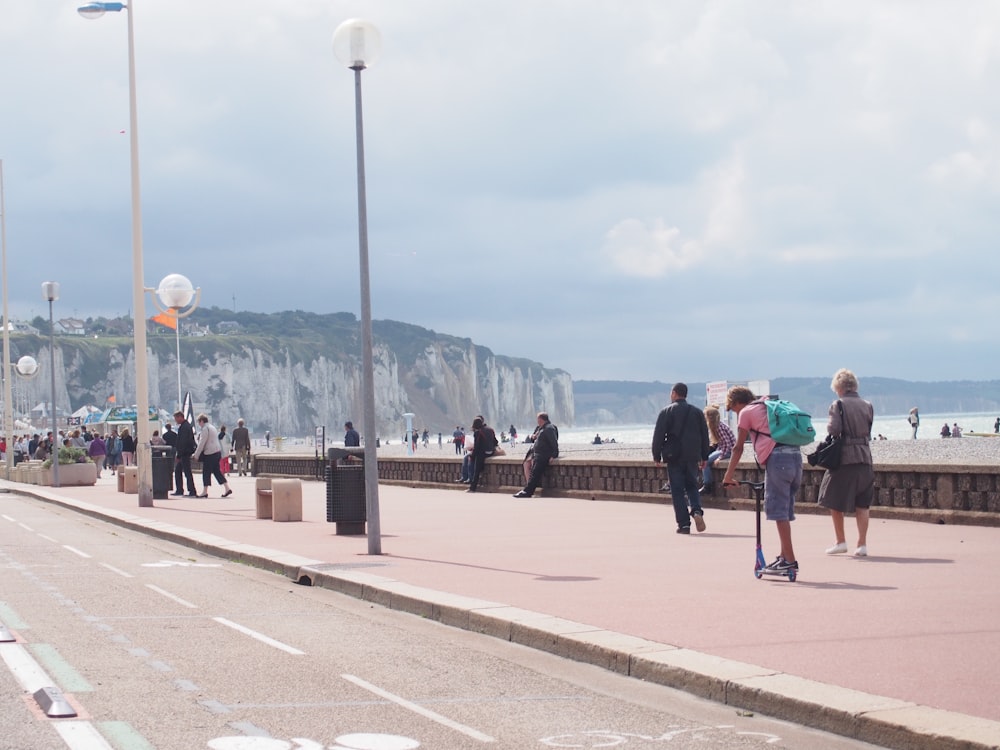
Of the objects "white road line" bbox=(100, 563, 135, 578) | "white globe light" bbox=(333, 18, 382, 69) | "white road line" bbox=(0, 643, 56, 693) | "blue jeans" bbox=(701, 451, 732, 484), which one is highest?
"white globe light" bbox=(333, 18, 382, 69)

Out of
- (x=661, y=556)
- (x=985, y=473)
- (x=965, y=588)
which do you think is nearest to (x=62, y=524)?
(x=661, y=556)

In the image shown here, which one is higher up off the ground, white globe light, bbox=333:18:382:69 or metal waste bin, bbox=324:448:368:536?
white globe light, bbox=333:18:382:69

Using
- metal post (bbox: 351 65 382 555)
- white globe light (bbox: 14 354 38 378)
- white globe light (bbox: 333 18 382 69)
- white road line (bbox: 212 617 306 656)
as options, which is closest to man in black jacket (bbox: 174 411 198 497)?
metal post (bbox: 351 65 382 555)

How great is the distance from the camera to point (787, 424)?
11328mm

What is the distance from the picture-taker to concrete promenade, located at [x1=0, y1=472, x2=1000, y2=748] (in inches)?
267

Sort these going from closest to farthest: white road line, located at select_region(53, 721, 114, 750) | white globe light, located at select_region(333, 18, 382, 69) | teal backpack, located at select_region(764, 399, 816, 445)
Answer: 1. white road line, located at select_region(53, 721, 114, 750)
2. teal backpack, located at select_region(764, 399, 816, 445)
3. white globe light, located at select_region(333, 18, 382, 69)

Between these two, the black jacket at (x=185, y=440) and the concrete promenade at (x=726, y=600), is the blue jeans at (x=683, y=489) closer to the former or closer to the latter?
the concrete promenade at (x=726, y=600)

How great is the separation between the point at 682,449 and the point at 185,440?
16497 millimetres

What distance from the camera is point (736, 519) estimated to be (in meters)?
19.0

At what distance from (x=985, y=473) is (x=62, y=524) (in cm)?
1587

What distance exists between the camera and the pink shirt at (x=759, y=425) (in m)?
11.5

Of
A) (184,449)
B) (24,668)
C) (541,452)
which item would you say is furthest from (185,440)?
(24,668)

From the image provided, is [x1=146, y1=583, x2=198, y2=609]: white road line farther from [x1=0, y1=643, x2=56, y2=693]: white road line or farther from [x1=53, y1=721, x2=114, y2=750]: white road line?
[x1=53, y1=721, x2=114, y2=750]: white road line

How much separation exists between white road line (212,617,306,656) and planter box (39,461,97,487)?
32641 millimetres
